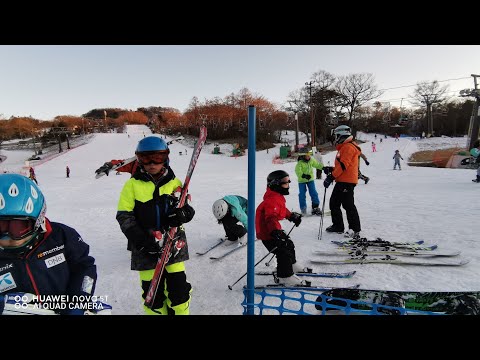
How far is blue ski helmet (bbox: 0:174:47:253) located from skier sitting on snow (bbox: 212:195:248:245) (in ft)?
11.2

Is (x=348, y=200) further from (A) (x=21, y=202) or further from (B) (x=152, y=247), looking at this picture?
(A) (x=21, y=202)

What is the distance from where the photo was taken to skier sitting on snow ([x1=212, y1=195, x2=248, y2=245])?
5.09 metres

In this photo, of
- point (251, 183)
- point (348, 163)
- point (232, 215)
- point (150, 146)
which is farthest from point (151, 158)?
point (348, 163)

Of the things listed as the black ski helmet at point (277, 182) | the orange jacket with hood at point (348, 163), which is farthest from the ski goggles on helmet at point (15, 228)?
the orange jacket with hood at point (348, 163)

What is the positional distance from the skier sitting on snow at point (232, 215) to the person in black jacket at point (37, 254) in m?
3.16

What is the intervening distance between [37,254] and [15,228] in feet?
0.77

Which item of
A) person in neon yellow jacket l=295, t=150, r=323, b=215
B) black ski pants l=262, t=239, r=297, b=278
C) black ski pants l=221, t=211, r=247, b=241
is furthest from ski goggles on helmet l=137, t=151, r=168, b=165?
person in neon yellow jacket l=295, t=150, r=323, b=215

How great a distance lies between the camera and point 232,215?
5277 mm

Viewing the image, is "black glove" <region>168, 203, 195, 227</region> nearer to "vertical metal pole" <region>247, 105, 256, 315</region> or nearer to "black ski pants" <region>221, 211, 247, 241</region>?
"vertical metal pole" <region>247, 105, 256, 315</region>
